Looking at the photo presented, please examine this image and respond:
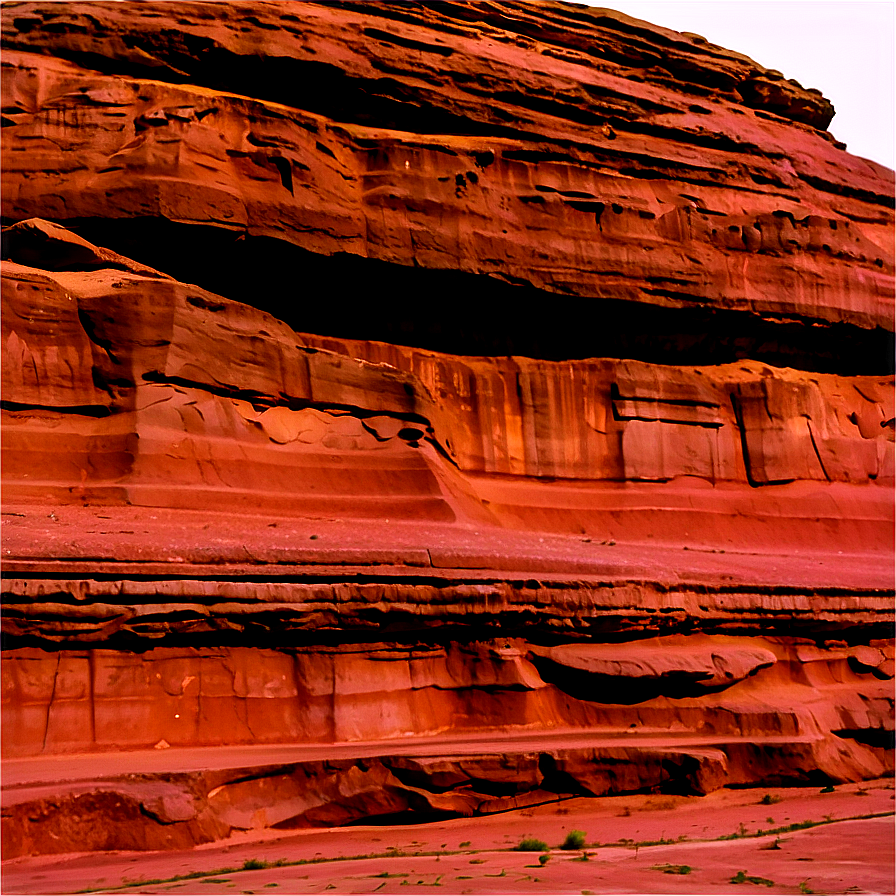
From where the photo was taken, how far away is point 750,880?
774cm

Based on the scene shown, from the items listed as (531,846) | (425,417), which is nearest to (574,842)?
(531,846)

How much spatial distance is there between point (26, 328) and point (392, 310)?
7.36 m

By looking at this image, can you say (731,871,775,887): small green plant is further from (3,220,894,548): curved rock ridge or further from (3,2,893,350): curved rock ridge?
(3,2,893,350): curved rock ridge

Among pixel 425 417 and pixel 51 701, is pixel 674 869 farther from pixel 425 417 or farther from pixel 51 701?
pixel 425 417

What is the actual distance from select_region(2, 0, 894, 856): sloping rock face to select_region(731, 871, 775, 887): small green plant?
4.49 metres

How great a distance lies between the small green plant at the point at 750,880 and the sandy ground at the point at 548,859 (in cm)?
3

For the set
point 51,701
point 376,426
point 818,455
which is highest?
point 818,455

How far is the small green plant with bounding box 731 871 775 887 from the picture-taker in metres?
7.57


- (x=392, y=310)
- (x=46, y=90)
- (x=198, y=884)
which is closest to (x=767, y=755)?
(x=198, y=884)

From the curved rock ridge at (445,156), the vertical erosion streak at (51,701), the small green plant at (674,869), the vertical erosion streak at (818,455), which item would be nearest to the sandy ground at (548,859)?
the small green plant at (674,869)

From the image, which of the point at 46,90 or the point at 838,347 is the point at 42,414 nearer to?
the point at 46,90

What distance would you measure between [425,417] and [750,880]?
426 inches

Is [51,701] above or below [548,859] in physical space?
above

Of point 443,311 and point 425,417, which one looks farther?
point 443,311
